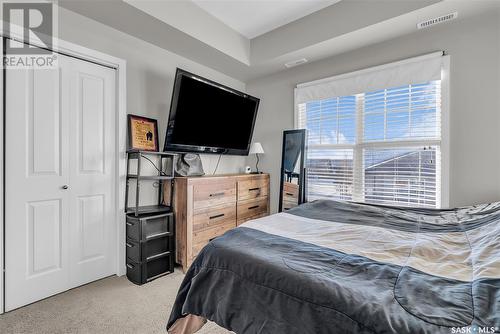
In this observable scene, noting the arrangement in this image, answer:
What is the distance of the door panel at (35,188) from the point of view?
6.15 ft

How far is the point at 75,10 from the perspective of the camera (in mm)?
2148

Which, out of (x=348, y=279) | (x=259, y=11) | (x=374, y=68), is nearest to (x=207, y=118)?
(x=259, y=11)

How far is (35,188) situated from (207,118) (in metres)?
1.74

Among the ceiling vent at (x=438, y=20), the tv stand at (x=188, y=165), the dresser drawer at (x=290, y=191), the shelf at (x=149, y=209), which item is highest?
the ceiling vent at (x=438, y=20)

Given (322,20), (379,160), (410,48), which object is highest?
(322,20)

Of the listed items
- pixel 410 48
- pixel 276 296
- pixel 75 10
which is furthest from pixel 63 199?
pixel 410 48

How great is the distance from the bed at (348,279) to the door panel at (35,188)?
1492 millimetres

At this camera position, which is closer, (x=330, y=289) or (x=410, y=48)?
(x=330, y=289)

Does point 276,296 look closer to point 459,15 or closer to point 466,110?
point 466,110

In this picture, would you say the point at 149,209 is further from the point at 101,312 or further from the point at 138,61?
the point at 138,61

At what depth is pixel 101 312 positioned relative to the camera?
184 centimetres

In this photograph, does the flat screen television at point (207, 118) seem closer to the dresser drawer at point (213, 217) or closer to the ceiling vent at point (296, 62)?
the ceiling vent at point (296, 62)

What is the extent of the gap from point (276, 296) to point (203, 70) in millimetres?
3073

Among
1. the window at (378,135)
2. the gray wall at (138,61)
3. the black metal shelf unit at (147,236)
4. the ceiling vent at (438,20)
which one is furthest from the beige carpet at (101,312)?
the ceiling vent at (438,20)
